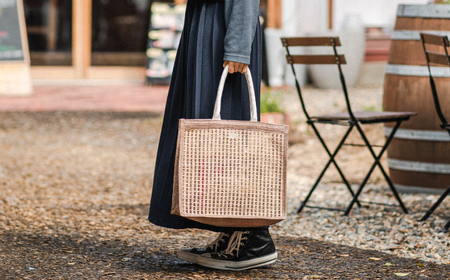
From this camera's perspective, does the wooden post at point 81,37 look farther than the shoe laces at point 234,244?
Yes

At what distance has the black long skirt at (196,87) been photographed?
239 cm

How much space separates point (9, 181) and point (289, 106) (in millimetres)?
4280

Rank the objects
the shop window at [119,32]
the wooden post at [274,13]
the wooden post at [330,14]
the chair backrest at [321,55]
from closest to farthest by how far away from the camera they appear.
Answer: the chair backrest at [321,55]
the shop window at [119,32]
the wooden post at [274,13]
the wooden post at [330,14]

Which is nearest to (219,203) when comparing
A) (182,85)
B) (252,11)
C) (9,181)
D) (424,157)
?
(182,85)

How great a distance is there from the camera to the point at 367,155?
17.4 ft

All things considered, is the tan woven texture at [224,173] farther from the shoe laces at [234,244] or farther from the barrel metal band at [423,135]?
the barrel metal band at [423,135]

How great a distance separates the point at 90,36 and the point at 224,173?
838cm

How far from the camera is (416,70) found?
3.72 m

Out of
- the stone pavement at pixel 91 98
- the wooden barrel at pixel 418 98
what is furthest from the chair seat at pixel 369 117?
the stone pavement at pixel 91 98

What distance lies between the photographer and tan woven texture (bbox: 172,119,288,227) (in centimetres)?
220

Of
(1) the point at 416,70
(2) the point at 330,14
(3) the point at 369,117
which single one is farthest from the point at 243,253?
(2) the point at 330,14

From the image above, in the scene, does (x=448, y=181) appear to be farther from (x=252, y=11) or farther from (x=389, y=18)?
(x=389, y=18)

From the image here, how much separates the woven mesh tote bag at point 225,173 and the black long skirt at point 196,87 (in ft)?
0.62

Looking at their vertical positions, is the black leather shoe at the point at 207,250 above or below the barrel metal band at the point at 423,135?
below
